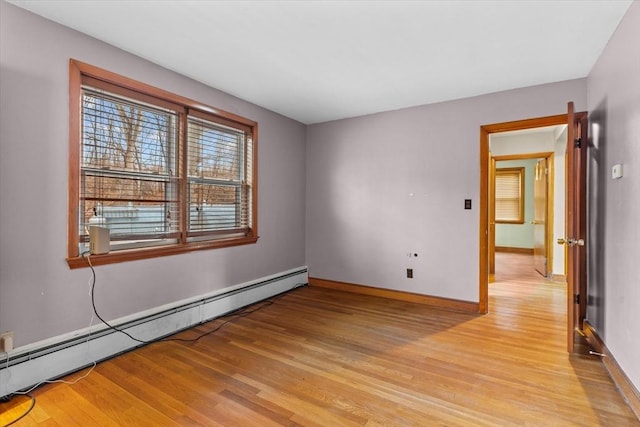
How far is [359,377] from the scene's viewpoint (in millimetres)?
2176

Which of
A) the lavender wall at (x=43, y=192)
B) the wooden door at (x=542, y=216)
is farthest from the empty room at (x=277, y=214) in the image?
the wooden door at (x=542, y=216)

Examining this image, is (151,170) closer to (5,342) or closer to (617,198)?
(5,342)

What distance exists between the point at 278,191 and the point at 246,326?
1.83 m

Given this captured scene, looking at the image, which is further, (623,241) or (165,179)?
(165,179)

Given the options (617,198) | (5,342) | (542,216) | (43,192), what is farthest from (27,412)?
(542,216)

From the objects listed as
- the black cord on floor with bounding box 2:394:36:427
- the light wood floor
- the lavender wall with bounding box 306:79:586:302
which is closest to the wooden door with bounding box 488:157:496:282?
the lavender wall with bounding box 306:79:586:302

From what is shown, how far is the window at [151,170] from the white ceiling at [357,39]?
380mm

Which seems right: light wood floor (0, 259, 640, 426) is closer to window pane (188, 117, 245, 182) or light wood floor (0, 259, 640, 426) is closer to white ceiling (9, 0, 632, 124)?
window pane (188, 117, 245, 182)

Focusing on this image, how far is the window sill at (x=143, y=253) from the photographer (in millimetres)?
2281

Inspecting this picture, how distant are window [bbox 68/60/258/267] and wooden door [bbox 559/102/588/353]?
309cm

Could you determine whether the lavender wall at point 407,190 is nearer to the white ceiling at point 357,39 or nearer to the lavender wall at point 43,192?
the white ceiling at point 357,39

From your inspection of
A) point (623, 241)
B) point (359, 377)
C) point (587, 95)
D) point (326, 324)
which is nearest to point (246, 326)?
point (326, 324)

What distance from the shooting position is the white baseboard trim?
1.99m

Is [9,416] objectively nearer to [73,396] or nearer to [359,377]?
[73,396]
